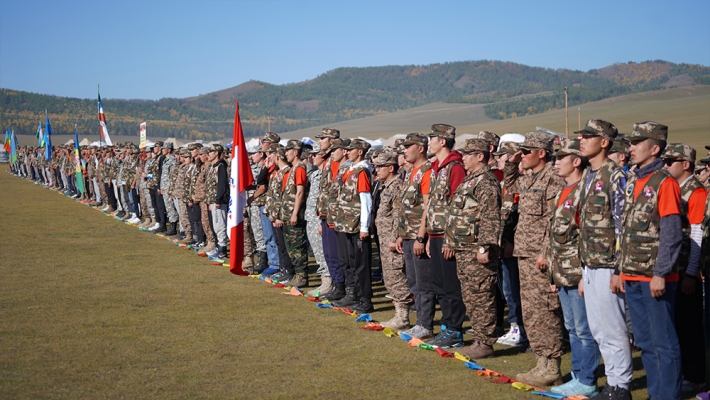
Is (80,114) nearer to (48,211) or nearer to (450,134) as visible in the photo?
(48,211)

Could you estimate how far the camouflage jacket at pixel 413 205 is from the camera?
8.15m

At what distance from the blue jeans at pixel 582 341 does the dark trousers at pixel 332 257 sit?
4526 millimetres

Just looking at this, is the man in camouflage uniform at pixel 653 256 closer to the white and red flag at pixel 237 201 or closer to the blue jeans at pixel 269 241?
the white and red flag at pixel 237 201

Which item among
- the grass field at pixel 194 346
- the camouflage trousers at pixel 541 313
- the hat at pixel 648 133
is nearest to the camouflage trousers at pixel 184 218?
the grass field at pixel 194 346

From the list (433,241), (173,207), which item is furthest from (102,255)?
(433,241)

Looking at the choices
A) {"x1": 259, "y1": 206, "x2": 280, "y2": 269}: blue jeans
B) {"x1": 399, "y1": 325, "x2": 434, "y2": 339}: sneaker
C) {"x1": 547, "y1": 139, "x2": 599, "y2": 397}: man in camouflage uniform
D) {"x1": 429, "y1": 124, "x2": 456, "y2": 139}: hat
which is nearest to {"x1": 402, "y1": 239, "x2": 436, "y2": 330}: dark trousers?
{"x1": 399, "y1": 325, "x2": 434, "y2": 339}: sneaker

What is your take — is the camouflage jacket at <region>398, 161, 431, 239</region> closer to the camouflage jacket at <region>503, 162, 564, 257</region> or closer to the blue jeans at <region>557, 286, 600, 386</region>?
the camouflage jacket at <region>503, 162, 564, 257</region>

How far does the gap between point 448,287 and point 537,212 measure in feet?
4.76

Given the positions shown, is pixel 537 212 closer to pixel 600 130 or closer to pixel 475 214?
pixel 475 214

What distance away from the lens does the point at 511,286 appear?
8.41 metres

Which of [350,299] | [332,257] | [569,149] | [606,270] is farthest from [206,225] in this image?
[606,270]

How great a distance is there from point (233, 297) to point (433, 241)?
3902 millimetres

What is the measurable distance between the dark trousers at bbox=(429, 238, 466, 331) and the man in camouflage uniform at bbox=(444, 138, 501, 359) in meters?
0.31

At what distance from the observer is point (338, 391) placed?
626cm
